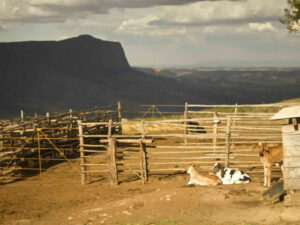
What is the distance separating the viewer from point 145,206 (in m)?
9.04

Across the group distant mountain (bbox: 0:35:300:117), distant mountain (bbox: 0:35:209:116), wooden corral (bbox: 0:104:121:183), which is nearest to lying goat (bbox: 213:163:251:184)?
wooden corral (bbox: 0:104:121:183)

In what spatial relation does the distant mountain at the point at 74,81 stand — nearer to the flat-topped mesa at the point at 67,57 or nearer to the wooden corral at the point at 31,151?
the flat-topped mesa at the point at 67,57

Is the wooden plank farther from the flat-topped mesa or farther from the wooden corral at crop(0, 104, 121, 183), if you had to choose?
the flat-topped mesa

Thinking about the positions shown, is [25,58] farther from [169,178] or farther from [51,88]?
[169,178]

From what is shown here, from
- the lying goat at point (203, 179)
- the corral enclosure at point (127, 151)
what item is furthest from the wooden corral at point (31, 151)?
the lying goat at point (203, 179)

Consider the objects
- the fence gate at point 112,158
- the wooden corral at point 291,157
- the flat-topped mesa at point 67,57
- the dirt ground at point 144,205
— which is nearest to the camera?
the wooden corral at point 291,157

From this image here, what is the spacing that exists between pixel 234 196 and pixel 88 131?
10983mm

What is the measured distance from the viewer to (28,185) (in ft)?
43.3

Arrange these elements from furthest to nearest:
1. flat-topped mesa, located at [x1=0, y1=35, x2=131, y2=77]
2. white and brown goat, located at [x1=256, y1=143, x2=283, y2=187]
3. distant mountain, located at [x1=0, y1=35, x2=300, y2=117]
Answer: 1. flat-topped mesa, located at [x1=0, y1=35, x2=131, y2=77]
2. distant mountain, located at [x1=0, y1=35, x2=300, y2=117]
3. white and brown goat, located at [x1=256, y1=143, x2=283, y2=187]

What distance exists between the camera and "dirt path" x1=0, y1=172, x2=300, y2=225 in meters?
7.91

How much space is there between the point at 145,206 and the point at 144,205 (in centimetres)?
6

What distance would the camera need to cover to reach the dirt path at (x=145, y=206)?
7911mm

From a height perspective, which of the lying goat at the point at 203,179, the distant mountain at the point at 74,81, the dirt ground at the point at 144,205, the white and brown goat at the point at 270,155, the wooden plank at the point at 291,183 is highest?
the distant mountain at the point at 74,81

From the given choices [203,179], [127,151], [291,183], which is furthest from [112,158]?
[291,183]
